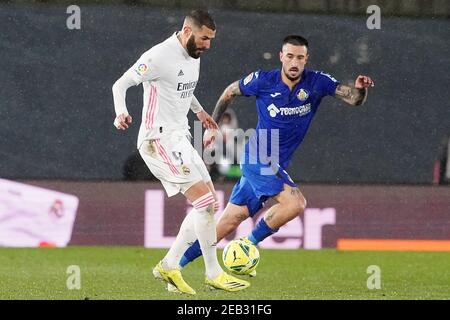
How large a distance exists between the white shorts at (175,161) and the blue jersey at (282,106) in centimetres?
97

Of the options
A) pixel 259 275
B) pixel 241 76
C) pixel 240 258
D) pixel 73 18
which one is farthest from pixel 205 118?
pixel 73 18

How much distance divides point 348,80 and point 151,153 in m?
5.15

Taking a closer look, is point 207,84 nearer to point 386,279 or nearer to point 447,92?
point 447,92

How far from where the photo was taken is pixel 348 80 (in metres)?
14.1

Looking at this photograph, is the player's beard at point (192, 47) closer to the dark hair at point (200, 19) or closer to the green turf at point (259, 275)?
the dark hair at point (200, 19)

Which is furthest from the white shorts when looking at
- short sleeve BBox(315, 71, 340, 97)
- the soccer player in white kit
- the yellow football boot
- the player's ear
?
short sleeve BBox(315, 71, 340, 97)

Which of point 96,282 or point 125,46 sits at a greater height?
point 125,46

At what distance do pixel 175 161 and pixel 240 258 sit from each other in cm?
101

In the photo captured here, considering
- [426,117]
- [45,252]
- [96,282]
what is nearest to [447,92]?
[426,117]

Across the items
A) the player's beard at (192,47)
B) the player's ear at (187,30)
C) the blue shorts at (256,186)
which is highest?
the player's ear at (187,30)

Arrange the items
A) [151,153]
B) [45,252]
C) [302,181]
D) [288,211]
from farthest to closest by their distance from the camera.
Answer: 1. [302,181]
2. [45,252]
3. [288,211]
4. [151,153]

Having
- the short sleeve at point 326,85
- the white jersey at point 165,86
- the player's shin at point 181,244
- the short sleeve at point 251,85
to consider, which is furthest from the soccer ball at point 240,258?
the short sleeve at point 326,85

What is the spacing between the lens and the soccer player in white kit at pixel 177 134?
925cm

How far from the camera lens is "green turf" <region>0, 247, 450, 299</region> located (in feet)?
30.9
